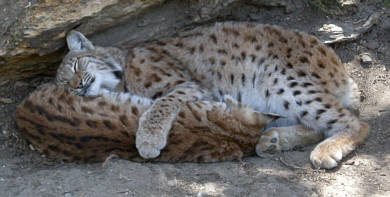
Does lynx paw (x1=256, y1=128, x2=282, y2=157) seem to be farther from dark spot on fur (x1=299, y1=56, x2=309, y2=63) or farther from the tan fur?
dark spot on fur (x1=299, y1=56, x2=309, y2=63)

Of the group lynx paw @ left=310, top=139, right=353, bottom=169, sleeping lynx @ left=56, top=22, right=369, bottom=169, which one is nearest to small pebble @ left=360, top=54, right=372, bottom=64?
sleeping lynx @ left=56, top=22, right=369, bottom=169

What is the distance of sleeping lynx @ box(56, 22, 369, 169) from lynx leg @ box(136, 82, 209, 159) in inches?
0.4

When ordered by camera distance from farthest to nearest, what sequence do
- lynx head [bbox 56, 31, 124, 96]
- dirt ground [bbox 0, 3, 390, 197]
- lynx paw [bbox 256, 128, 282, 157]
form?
lynx head [bbox 56, 31, 124, 96], lynx paw [bbox 256, 128, 282, 157], dirt ground [bbox 0, 3, 390, 197]

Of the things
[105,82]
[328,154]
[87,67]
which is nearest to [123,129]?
[105,82]

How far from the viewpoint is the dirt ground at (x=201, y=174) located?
3.30 meters

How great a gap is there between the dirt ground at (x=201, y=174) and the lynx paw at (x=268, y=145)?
7 cm

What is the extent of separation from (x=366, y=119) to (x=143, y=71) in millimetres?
1984

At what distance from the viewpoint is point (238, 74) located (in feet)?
14.8

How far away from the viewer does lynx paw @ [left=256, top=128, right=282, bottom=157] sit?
3.94 m

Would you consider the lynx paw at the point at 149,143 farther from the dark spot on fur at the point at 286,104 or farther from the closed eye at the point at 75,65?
the dark spot on fur at the point at 286,104

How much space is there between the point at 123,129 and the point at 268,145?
3.79 ft

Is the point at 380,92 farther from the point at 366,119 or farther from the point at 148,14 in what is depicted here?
the point at 148,14

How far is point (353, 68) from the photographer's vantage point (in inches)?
193

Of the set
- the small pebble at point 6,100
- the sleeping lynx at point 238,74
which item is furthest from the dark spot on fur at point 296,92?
the small pebble at point 6,100
